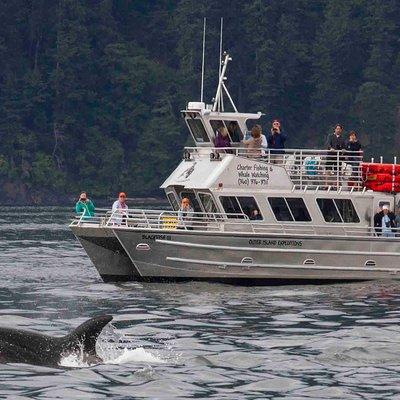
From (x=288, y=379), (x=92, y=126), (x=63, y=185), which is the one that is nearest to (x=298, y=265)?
(x=288, y=379)

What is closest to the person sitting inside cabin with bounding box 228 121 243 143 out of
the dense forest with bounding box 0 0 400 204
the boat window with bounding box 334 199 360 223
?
the boat window with bounding box 334 199 360 223

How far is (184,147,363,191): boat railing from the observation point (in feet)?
150

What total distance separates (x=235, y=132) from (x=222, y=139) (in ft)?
3.38

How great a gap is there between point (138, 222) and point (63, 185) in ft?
291

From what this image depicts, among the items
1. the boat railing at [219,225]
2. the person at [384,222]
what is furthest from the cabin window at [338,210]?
the person at [384,222]

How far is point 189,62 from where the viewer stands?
5896 inches

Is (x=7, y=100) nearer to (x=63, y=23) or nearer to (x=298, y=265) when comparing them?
(x=63, y=23)

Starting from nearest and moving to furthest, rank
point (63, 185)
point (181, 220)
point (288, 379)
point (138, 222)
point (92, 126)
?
point (288, 379), point (181, 220), point (138, 222), point (63, 185), point (92, 126)

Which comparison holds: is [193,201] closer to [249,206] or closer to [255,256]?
[249,206]

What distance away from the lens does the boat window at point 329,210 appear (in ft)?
149

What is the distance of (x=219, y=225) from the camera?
4438 cm

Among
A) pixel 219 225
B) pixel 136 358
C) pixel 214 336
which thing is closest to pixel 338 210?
pixel 219 225

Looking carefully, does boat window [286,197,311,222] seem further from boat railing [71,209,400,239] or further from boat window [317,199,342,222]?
boat window [317,199,342,222]

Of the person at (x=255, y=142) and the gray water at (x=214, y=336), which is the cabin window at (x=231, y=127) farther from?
the gray water at (x=214, y=336)
